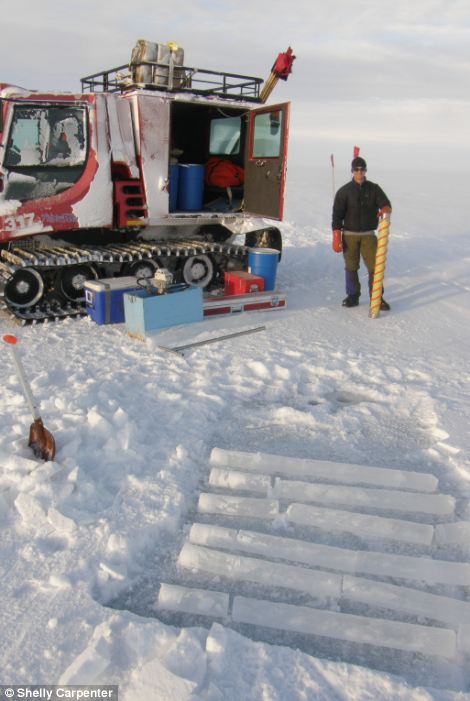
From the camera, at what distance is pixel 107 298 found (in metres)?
7.39

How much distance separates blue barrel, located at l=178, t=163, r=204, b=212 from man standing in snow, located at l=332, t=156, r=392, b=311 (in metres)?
2.20

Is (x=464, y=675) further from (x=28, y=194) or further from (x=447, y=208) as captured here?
(x=447, y=208)

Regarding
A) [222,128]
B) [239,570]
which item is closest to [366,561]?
[239,570]

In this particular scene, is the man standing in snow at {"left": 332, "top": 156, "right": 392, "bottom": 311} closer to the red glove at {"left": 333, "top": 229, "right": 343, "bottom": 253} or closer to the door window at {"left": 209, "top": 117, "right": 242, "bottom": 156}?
the red glove at {"left": 333, "top": 229, "right": 343, "bottom": 253}

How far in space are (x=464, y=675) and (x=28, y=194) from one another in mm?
6844

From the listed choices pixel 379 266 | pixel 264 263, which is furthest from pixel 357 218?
pixel 264 263

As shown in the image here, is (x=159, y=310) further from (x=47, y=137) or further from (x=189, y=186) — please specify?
(x=189, y=186)

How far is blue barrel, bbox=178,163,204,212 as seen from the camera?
909 cm

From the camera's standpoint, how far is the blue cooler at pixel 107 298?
7.38 meters

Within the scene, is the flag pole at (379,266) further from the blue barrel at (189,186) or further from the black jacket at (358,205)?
the blue barrel at (189,186)

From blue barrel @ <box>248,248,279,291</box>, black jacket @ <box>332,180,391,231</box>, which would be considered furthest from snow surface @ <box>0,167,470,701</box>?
black jacket @ <box>332,180,391,231</box>

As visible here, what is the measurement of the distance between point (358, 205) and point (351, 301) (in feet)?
4.50

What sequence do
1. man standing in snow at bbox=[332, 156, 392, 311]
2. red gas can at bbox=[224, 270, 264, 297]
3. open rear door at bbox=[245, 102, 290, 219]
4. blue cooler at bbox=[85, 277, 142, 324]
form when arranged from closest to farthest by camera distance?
blue cooler at bbox=[85, 277, 142, 324], man standing in snow at bbox=[332, 156, 392, 311], red gas can at bbox=[224, 270, 264, 297], open rear door at bbox=[245, 102, 290, 219]

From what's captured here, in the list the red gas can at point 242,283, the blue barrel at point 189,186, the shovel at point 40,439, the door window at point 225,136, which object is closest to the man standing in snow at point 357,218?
the red gas can at point 242,283
